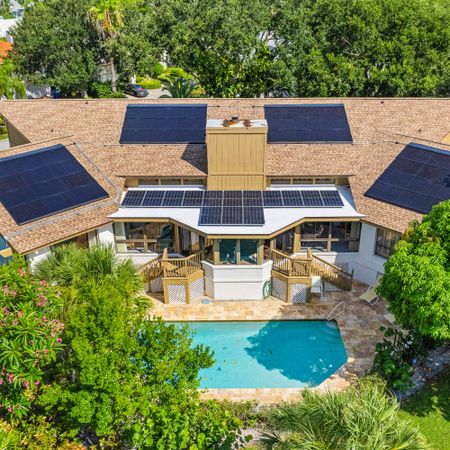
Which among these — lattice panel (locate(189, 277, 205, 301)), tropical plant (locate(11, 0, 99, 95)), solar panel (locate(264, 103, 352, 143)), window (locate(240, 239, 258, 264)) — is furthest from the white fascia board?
tropical plant (locate(11, 0, 99, 95))

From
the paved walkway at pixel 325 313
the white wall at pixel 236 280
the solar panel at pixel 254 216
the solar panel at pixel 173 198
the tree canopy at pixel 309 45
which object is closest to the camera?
the paved walkway at pixel 325 313

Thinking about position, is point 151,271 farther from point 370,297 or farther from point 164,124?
point 370,297

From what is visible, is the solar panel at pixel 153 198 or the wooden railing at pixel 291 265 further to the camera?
the solar panel at pixel 153 198

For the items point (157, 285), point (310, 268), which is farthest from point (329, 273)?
point (157, 285)

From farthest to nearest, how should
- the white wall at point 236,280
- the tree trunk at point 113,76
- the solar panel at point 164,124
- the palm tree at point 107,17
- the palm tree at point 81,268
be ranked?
the tree trunk at point 113,76 < the palm tree at point 107,17 < the solar panel at point 164,124 < the white wall at point 236,280 < the palm tree at point 81,268

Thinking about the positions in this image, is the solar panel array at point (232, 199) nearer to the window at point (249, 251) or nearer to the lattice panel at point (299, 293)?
the window at point (249, 251)

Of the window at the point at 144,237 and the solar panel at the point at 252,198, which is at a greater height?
the solar panel at the point at 252,198

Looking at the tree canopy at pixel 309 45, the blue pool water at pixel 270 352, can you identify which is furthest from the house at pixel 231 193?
the tree canopy at pixel 309 45
